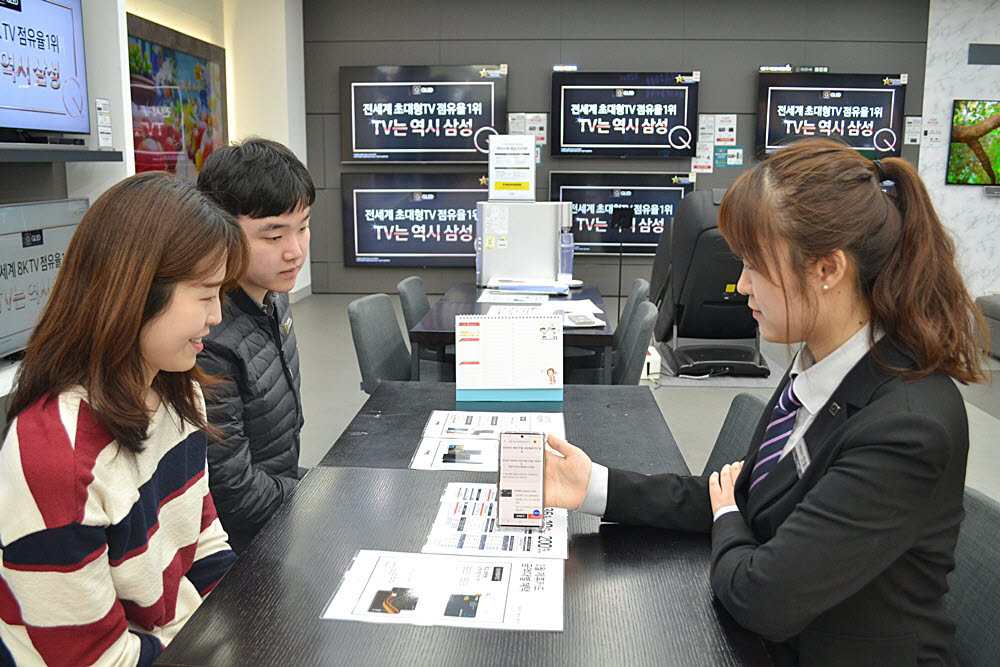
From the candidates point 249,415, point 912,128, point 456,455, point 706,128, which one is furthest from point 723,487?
point 912,128

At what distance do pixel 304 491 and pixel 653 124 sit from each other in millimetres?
6705

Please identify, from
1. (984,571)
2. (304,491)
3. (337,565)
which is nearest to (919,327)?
(984,571)

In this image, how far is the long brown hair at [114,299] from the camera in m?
1.17

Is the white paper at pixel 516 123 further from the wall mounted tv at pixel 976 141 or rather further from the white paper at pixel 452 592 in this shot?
the white paper at pixel 452 592

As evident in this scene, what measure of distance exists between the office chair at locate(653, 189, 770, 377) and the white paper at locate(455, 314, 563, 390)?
103 inches

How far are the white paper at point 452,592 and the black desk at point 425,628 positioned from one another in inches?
0.7

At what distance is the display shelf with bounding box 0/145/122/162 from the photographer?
3.17 m

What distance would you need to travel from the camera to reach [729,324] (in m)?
5.25

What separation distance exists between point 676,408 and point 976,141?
495cm

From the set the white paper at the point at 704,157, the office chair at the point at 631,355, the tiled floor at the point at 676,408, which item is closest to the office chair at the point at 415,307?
the office chair at the point at 631,355

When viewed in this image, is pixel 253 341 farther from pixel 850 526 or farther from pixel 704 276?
pixel 704 276

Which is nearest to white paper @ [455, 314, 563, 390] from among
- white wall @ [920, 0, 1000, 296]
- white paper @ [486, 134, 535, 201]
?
white paper @ [486, 134, 535, 201]

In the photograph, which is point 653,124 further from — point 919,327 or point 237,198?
point 919,327

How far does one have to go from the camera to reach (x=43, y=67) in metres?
3.50
